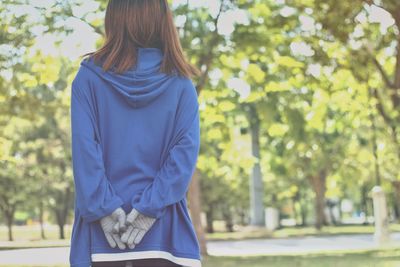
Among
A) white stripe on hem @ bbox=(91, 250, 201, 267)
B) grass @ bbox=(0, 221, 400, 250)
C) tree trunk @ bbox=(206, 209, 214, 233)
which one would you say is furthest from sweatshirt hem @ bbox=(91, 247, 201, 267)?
tree trunk @ bbox=(206, 209, 214, 233)

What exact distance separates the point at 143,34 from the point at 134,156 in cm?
42

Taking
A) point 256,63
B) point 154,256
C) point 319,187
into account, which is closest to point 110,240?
point 154,256

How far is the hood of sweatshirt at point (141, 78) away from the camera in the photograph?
2.13 metres

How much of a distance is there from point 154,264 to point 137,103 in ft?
1.68

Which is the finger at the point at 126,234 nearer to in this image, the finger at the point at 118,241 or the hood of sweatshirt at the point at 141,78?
the finger at the point at 118,241

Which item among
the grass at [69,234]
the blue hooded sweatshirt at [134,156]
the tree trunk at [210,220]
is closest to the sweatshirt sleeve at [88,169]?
the blue hooded sweatshirt at [134,156]

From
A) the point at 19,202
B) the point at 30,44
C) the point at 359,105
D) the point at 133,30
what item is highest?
the point at 30,44

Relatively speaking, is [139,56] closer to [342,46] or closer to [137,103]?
→ [137,103]

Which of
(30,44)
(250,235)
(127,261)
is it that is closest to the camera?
(127,261)

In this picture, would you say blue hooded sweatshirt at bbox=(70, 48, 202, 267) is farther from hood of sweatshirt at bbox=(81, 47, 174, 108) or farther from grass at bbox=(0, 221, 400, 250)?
grass at bbox=(0, 221, 400, 250)

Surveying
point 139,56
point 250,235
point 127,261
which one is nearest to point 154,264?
point 127,261

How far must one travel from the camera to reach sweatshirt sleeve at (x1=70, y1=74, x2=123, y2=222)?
6.66 ft

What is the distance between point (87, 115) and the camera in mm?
2133

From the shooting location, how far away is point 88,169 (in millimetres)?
2062
